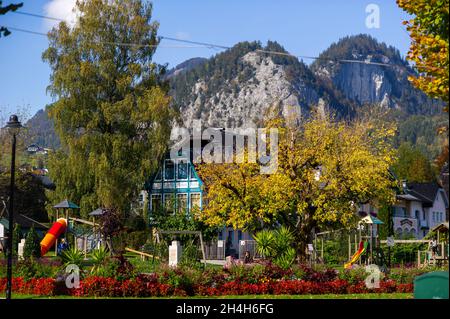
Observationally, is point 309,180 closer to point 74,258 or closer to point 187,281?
point 74,258

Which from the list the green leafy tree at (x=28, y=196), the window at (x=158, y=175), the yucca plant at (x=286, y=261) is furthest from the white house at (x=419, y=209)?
the yucca plant at (x=286, y=261)

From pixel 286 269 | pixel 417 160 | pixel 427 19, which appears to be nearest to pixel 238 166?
pixel 286 269

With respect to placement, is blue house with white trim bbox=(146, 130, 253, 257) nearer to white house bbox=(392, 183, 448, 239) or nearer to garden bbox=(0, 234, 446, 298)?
white house bbox=(392, 183, 448, 239)

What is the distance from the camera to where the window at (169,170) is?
197 feet

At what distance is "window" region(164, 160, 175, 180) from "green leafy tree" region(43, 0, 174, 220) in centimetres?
808

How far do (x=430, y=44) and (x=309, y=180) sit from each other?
63.2 ft

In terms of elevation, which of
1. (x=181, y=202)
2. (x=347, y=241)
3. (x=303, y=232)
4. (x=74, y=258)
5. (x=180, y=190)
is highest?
(x=180, y=190)

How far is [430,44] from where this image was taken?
19.0 meters

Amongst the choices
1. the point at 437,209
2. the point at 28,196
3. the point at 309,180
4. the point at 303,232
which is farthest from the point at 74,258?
the point at 437,209

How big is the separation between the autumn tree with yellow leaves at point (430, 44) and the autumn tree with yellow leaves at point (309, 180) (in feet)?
56.3

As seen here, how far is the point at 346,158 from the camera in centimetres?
Result: 3822

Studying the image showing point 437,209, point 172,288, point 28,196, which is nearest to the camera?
point 172,288

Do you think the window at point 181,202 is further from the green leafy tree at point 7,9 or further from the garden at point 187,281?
the green leafy tree at point 7,9
